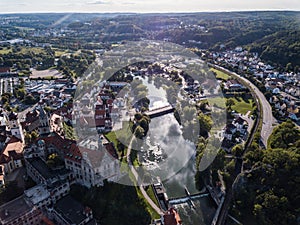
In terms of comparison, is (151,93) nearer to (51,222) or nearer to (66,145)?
(66,145)

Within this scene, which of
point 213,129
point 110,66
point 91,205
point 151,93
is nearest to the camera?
point 91,205

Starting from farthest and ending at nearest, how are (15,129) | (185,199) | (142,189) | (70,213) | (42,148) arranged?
(15,129) → (42,148) → (142,189) → (185,199) → (70,213)

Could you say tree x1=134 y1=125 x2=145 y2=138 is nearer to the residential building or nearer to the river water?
the river water

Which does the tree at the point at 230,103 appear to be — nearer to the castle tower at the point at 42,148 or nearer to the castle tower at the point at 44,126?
the castle tower at the point at 44,126

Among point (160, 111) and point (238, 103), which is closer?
point (160, 111)

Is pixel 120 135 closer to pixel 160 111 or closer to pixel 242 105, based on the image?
pixel 160 111

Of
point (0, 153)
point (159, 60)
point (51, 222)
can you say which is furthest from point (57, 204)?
point (159, 60)

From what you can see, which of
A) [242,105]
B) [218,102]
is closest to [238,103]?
[242,105]

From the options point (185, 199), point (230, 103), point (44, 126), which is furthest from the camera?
point (230, 103)

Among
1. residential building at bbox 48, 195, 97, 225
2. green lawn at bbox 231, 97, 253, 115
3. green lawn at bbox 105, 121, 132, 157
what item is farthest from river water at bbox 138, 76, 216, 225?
green lawn at bbox 231, 97, 253, 115

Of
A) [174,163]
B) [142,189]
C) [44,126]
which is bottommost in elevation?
[174,163]

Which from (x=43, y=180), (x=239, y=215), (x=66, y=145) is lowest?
(x=239, y=215)
